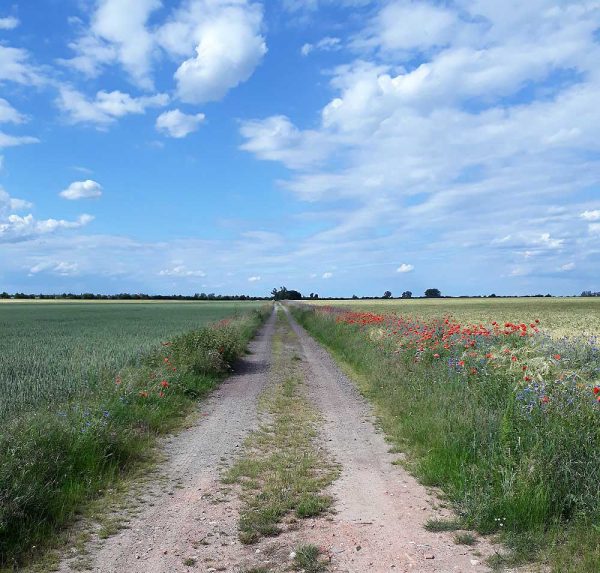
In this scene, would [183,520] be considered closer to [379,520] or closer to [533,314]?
[379,520]

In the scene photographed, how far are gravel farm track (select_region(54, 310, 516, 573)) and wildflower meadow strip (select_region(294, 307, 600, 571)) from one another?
37 cm

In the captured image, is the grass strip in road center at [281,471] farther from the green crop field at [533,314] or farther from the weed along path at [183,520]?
the green crop field at [533,314]

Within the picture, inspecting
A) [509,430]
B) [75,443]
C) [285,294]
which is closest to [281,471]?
[75,443]

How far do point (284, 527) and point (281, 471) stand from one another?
143 cm

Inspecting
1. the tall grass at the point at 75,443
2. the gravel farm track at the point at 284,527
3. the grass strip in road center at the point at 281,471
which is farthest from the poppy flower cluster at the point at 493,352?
the tall grass at the point at 75,443

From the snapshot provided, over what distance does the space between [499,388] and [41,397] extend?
7.62 meters

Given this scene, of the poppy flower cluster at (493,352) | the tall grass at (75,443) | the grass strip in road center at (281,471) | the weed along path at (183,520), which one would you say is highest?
the poppy flower cluster at (493,352)

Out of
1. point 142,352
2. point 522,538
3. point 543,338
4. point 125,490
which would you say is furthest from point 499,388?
point 142,352

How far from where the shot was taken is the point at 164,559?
406 centimetres

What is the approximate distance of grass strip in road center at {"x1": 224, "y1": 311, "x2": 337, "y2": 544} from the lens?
4824 millimetres

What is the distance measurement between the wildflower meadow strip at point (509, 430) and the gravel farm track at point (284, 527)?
0.37m

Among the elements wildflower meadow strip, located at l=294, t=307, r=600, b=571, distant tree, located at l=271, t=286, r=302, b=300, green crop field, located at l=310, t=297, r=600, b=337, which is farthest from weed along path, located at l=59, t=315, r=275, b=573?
distant tree, located at l=271, t=286, r=302, b=300

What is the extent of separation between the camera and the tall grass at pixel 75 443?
453cm

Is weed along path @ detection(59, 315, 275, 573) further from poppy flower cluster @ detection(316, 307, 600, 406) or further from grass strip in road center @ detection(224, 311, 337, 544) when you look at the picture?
poppy flower cluster @ detection(316, 307, 600, 406)
